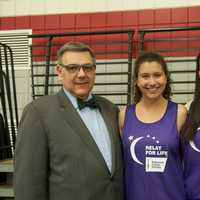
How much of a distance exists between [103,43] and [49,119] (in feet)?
9.64

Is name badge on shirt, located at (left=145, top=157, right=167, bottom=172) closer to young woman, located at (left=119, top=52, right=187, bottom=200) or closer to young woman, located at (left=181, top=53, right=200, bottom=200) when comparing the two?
young woman, located at (left=119, top=52, right=187, bottom=200)

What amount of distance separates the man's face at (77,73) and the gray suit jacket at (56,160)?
0.15m

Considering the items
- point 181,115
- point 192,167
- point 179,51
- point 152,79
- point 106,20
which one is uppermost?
point 106,20

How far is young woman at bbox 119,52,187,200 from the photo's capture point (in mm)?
2117

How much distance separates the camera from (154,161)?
2.11 metres

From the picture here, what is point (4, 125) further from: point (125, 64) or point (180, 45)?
point (180, 45)

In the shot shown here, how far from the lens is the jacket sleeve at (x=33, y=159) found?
6.53ft

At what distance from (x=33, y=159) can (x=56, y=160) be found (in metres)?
0.11

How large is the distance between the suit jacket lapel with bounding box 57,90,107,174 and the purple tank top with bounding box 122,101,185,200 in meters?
0.21

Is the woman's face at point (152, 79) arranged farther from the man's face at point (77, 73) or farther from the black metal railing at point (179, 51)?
the black metal railing at point (179, 51)

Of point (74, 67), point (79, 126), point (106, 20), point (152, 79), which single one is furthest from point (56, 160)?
point (106, 20)

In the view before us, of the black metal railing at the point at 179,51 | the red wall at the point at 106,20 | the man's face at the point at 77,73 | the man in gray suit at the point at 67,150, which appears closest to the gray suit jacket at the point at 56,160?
the man in gray suit at the point at 67,150

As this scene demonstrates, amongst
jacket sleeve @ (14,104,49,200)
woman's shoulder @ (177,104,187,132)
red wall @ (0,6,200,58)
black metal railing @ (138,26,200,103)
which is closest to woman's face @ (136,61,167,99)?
woman's shoulder @ (177,104,187,132)

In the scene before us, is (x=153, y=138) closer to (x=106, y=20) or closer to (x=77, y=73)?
(x=77, y=73)
